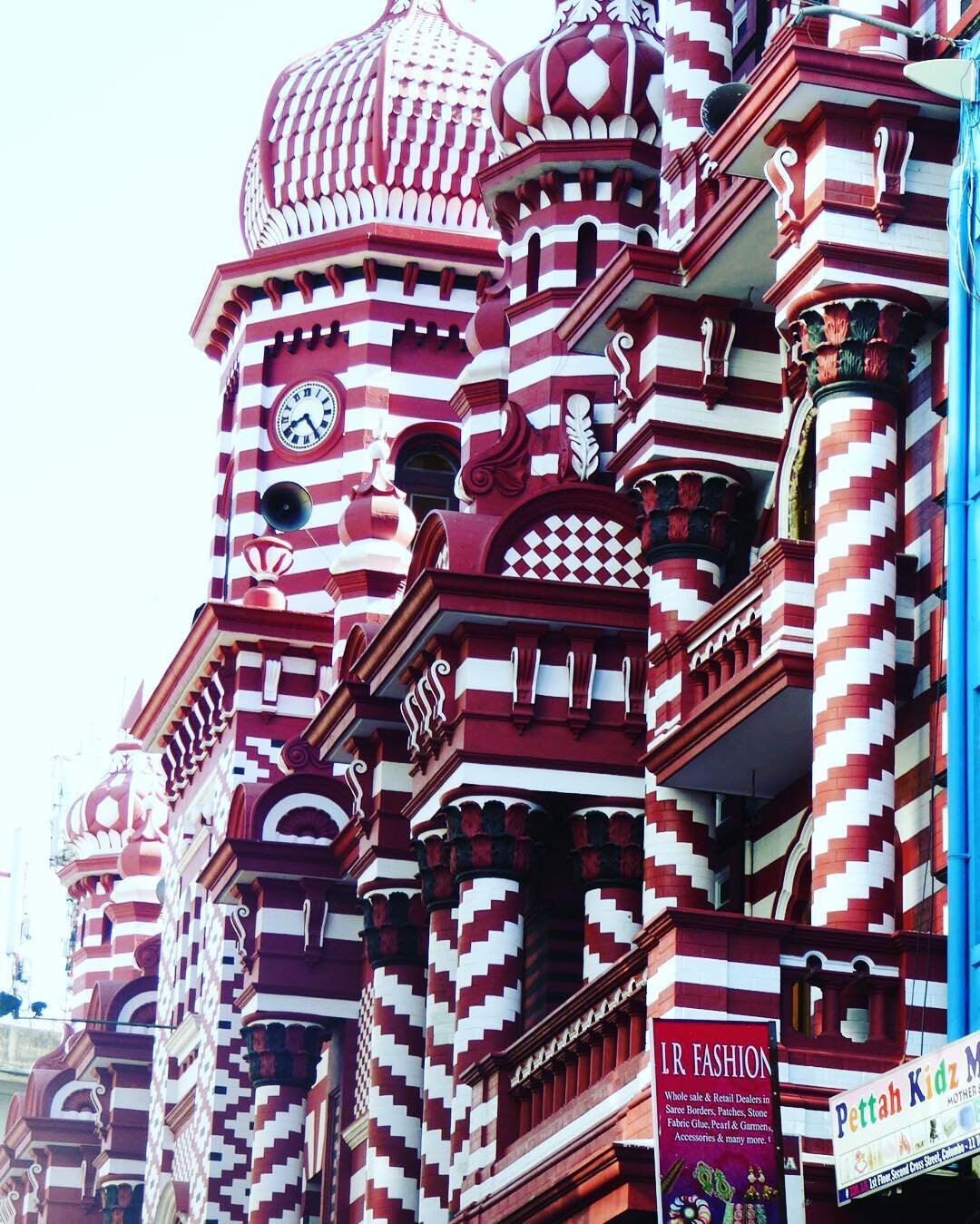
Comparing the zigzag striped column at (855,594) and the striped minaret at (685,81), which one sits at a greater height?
the striped minaret at (685,81)

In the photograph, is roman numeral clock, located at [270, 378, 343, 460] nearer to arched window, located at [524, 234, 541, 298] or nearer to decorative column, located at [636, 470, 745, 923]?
arched window, located at [524, 234, 541, 298]

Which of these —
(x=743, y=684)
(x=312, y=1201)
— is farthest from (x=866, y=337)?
(x=312, y=1201)

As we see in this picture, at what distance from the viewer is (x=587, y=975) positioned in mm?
34156

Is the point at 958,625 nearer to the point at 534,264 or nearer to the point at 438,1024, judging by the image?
the point at 438,1024

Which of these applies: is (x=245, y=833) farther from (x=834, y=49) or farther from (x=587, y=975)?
(x=834, y=49)

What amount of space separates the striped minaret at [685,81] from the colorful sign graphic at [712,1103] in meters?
14.2

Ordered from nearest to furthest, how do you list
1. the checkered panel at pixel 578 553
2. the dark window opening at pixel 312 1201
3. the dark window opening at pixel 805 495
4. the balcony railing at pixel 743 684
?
the balcony railing at pixel 743 684 < the dark window opening at pixel 805 495 < the checkered panel at pixel 578 553 < the dark window opening at pixel 312 1201

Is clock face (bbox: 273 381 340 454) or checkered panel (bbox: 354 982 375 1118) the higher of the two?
clock face (bbox: 273 381 340 454)

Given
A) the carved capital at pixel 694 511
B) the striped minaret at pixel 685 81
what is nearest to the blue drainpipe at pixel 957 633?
the carved capital at pixel 694 511

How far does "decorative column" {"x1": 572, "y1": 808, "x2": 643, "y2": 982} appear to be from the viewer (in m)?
34.4

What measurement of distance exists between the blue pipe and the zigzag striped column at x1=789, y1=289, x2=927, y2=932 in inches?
32.8

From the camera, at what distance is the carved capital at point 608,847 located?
3472 centimetres

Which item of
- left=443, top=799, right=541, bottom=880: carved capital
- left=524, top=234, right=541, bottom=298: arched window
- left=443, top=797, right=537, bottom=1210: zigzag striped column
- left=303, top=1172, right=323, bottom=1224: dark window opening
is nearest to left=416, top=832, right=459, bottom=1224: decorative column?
left=443, top=797, right=537, bottom=1210: zigzag striped column

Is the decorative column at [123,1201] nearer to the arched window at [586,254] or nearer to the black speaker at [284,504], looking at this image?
the black speaker at [284,504]
